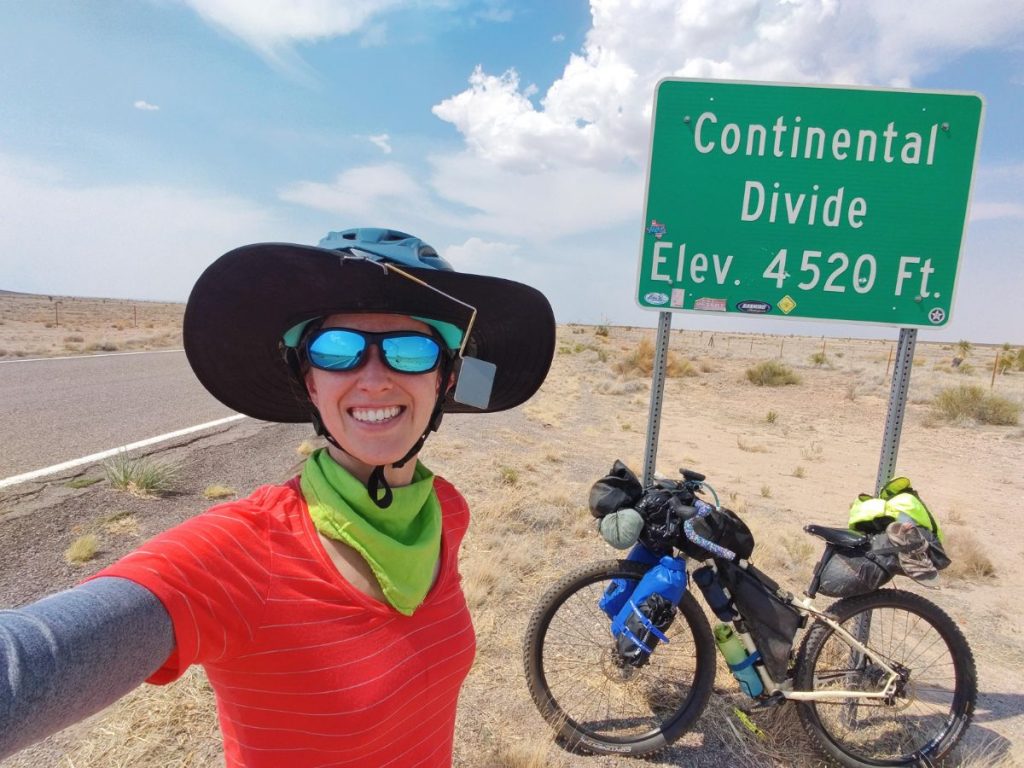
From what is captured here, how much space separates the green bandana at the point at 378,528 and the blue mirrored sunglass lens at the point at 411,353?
0.83 feet

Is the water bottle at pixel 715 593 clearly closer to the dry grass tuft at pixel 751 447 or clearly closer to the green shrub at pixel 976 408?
the dry grass tuft at pixel 751 447

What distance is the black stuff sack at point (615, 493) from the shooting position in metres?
2.37

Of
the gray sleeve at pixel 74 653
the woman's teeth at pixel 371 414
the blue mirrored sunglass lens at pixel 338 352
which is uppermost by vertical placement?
the blue mirrored sunglass lens at pixel 338 352

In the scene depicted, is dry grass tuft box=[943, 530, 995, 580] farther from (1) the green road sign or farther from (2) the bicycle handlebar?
(2) the bicycle handlebar

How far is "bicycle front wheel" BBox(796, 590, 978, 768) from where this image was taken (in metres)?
2.36

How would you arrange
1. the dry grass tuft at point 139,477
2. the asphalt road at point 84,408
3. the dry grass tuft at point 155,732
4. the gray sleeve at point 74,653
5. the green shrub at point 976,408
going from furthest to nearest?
the green shrub at point 976,408, the asphalt road at point 84,408, the dry grass tuft at point 139,477, the dry grass tuft at point 155,732, the gray sleeve at point 74,653

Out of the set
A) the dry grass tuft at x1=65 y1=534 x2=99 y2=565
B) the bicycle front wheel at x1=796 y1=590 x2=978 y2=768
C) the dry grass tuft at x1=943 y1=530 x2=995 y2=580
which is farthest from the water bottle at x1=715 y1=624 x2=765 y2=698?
the dry grass tuft at x1=65 y1=534 x2=99 y2=565

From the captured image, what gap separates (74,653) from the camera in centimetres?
74

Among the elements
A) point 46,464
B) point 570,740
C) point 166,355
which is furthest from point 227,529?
point 166,355

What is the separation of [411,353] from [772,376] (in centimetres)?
2176

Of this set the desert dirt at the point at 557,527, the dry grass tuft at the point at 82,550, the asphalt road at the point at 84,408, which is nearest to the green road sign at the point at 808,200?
the desert dirt at the point at 557,527

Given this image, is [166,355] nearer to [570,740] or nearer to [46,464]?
[46,464]

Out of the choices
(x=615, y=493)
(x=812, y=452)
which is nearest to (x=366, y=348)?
(x=615, y=493)

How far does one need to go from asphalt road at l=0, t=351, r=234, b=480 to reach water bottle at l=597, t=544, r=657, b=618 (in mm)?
5518
